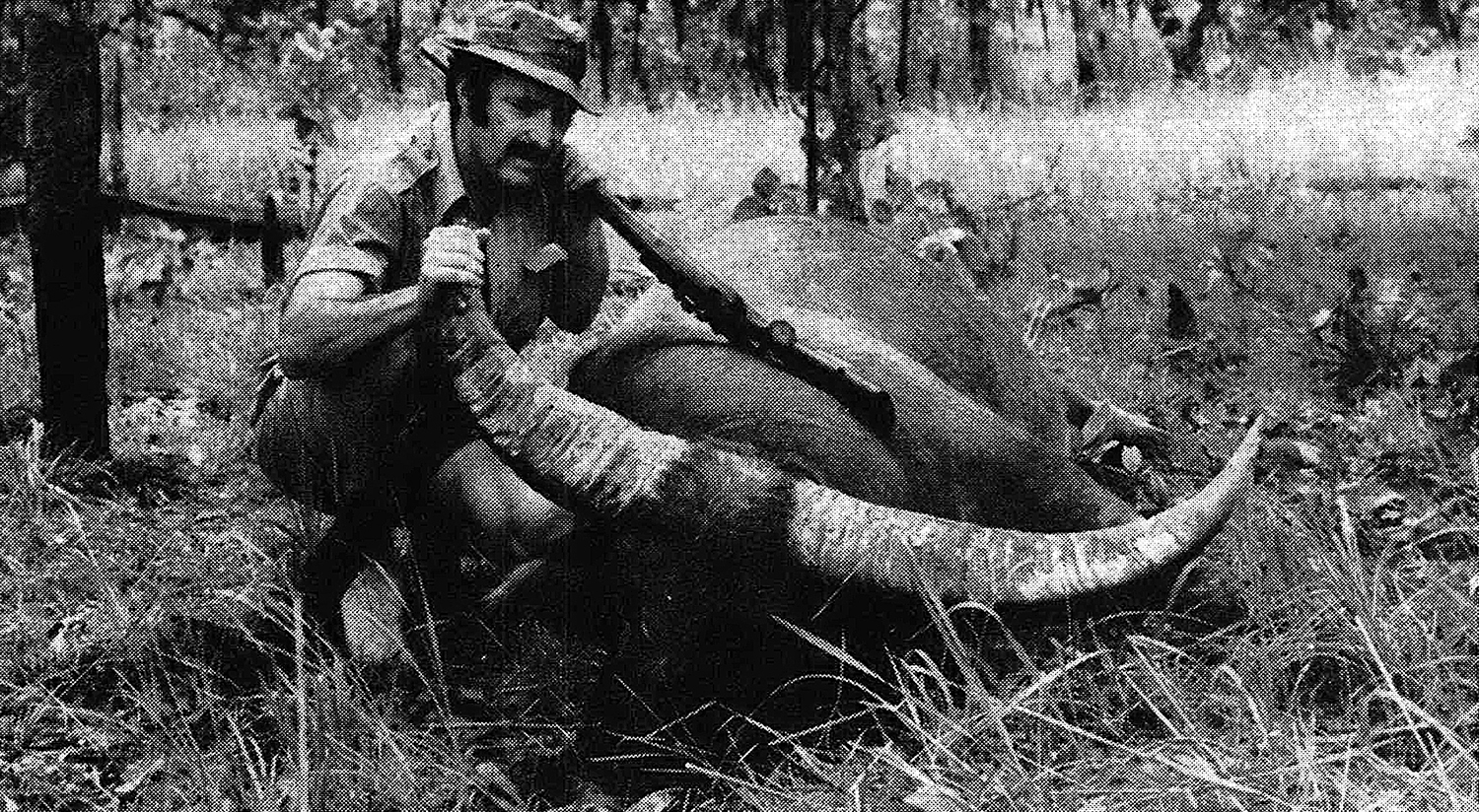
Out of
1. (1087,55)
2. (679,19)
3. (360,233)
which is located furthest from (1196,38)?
(360,233)

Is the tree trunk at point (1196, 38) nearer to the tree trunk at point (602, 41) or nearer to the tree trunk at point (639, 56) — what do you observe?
the tree trunk at point (639, 56)

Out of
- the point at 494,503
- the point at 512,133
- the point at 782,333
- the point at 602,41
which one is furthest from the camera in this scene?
the point at 602,41

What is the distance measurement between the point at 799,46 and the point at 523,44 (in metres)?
3.25

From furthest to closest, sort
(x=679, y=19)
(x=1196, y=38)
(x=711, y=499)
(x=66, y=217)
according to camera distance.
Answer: (x=679, y=19) < (x=1196, y=38) < (x=66, y=217) < (x=711, y=499)

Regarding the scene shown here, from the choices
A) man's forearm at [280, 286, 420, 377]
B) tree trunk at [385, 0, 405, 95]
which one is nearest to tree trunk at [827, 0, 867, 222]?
tree trunk at [385, 0, 405, 95]

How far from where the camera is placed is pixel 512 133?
3127mm

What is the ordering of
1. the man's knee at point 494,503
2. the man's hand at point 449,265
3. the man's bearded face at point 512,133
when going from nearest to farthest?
the man's knee at point 494,503, the man's hand at point 449,265, the man's bearded face at point 512,133

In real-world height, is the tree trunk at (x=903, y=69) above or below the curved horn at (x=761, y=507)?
above

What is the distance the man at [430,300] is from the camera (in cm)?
295

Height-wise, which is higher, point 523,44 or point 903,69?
point 523,44

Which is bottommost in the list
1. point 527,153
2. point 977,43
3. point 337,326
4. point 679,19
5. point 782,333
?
point 782,333

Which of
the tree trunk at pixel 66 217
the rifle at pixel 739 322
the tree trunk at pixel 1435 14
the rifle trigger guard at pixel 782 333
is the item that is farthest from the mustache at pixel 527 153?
the tree trunk at pixel 1435 14

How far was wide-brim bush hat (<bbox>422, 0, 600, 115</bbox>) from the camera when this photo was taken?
3.05 m

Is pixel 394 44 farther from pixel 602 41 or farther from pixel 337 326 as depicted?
pixel 337 326
